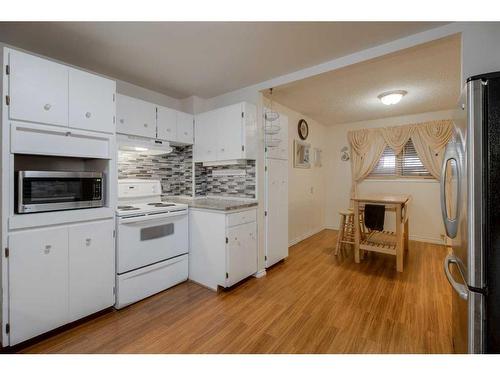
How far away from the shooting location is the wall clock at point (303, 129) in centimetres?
427

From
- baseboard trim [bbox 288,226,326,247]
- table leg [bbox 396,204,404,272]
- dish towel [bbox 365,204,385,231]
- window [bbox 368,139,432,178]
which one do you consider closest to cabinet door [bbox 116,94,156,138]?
baseboard trim [bbox 288,226,326,247]

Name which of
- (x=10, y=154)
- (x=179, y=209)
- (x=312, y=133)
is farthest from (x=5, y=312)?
(x=312, y=133)

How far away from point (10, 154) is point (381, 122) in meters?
5.36

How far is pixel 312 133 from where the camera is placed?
474 cm

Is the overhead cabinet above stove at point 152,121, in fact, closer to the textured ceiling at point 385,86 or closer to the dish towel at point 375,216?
the textured ceiling at point 385,86

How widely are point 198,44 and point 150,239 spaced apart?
188 cm

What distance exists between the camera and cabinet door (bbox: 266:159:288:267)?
2.94m

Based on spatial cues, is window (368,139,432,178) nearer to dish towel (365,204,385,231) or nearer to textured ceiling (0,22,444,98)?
dish towel (365,204,385,231)

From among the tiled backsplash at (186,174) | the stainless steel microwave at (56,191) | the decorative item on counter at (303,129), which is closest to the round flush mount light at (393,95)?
the decorative item on counter at (303,129)

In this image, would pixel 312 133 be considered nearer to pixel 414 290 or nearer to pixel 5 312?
pixel 414 290

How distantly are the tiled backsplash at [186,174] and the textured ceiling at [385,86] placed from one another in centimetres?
124

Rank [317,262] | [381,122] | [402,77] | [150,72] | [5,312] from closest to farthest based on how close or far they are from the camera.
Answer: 1. [5,312]
2. [150,72]
3. [402,77]
4. [317,262]
5. [381,122]

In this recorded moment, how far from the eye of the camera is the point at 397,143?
4.30 m

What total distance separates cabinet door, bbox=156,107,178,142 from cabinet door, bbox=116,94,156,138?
0.24 ft
